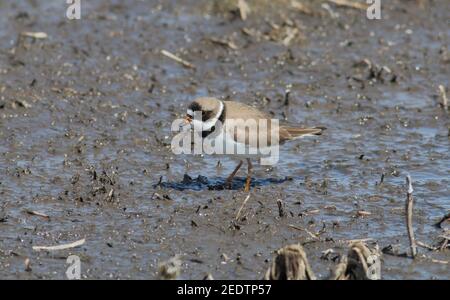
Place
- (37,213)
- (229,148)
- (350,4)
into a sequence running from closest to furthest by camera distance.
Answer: (37,213) → (229,148) → (350,4)

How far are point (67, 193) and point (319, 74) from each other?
198 inches

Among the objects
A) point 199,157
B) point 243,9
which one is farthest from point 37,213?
point 243,9

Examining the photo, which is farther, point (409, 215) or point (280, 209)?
point (280, 209)

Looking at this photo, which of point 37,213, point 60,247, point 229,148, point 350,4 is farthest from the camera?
point 350,4

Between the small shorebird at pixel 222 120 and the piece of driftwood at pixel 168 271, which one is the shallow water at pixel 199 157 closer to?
the piece of driftwood at pixel 168 271

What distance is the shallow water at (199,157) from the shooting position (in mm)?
8219

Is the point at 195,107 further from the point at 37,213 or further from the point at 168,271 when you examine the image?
the point at 168,271

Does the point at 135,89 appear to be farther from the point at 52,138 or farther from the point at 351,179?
the point at 351,179

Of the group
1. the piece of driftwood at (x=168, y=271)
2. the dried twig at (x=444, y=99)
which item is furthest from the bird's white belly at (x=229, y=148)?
the dried twig at (x=444, y=99)

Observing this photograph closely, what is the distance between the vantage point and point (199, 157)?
34.4 ft

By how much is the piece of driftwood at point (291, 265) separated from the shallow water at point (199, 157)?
0.82 metres

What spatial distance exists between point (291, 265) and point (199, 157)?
388 centimetres

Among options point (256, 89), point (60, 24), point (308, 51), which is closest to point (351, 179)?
point (256, 89)

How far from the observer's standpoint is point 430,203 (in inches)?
364
